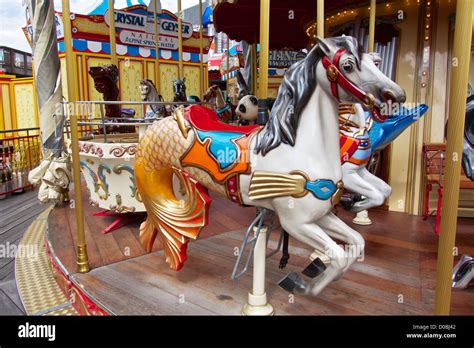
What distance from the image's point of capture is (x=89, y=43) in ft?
28.2

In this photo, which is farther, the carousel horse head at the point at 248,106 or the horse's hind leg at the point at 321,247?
the carousel horse head at the point at 248,106

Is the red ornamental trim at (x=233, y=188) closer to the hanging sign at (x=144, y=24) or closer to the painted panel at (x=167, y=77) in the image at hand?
the hanging sign at (x=144, y=24)

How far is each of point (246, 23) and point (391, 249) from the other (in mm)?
3179

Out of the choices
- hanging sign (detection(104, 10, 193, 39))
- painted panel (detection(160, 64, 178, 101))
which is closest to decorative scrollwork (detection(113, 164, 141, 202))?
hanging sign (detection(104, 10, 193, 39))

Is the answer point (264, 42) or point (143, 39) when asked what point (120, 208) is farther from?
point (143, 39)

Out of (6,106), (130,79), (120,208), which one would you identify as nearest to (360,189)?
(120,208)

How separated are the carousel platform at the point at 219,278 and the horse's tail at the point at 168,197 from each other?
0.79 ft

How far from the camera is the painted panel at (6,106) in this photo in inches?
428

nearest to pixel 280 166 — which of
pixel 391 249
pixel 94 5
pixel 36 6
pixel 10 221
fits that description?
pixel 391 249

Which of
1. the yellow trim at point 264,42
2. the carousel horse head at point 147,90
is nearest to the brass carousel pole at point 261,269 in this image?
the yellow trim at point 264,42

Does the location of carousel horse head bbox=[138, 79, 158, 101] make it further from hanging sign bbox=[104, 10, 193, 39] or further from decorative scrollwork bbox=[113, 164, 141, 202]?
hanging sign bbox=[104, 10, 193, 39]

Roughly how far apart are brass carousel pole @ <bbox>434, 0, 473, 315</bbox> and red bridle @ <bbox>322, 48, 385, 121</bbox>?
0.28 m

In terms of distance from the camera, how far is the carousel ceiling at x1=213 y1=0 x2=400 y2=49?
12.0 feet

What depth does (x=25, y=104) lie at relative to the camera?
35.4ft
